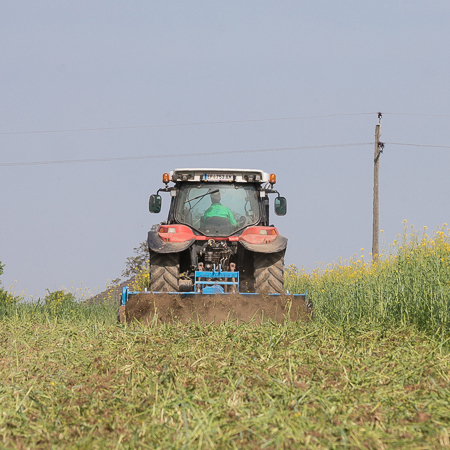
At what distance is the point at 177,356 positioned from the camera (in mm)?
5859

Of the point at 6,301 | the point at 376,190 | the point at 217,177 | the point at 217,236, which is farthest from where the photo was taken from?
the point at 376,190

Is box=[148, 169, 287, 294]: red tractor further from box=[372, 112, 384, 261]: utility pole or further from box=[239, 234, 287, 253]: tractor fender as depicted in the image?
box=[372, 112, 384, 261]: utility pole

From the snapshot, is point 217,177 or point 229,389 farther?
point 217,177

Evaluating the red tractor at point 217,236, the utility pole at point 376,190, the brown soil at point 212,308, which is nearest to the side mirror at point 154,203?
the red tractor at point 217,236

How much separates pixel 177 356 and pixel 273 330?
1.56 metres

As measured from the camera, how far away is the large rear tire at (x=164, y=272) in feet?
30.2

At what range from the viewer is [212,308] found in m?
8.14

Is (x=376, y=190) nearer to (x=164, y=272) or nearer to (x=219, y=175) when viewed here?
(x=219, y=175)

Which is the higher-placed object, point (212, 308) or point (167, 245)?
point (167, 245)

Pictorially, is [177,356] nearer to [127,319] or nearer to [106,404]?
[106,404]

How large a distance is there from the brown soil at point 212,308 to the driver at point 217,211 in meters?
1.85

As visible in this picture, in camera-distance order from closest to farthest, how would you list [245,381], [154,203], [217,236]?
1. [245,381]
2. [217,236]
3. [154,203]

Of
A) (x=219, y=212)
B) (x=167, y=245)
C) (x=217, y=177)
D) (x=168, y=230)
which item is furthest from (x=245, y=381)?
(x=217, y=177)

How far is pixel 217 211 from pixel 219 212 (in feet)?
0.11
